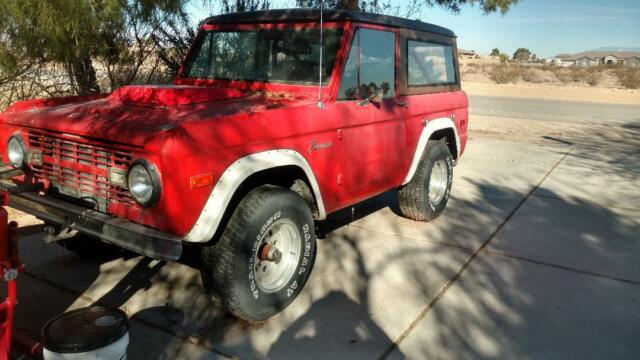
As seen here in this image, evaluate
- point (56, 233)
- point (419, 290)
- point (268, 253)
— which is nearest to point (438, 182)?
point (419, 290)

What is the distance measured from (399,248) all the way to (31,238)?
3.21m

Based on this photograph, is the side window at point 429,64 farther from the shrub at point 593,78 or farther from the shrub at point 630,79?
the shrub at point 593,78

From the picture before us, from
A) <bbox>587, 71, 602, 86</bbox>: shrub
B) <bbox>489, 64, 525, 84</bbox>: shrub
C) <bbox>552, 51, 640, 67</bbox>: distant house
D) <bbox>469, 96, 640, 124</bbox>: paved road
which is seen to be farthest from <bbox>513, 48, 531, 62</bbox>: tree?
<bbox>469, 96, 640, 124</bbox>: paved road

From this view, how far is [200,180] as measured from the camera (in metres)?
2.70

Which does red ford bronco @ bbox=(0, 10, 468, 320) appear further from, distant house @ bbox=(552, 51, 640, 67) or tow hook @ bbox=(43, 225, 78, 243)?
distant house @ bbox=(552, 51, 640, 67)

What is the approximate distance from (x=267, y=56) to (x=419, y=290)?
6.93 feet

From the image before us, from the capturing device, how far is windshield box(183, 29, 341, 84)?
390 centimetres

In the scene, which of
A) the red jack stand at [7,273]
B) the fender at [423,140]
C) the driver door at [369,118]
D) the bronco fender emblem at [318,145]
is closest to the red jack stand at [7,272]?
the red jack stand at [7,273]

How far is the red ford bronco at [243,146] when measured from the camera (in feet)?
8.99

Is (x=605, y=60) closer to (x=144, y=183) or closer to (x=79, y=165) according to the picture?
(x=79, y=165)

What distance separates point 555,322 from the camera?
3311 millimetres

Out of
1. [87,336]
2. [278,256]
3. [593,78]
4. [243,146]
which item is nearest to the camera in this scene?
[87,336]

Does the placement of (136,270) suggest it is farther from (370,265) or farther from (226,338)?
(370,265)

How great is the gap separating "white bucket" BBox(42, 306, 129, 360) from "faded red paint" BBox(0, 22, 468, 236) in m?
0.56
